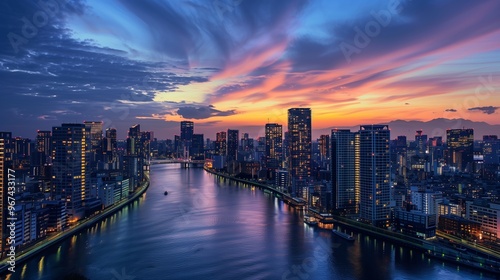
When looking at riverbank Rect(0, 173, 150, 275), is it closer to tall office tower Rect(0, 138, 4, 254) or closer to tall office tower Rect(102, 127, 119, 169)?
tall office tower Rect(0, 138, 4, 254)

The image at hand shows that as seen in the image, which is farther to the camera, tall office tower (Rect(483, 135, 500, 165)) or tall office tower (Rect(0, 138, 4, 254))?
tall office tower (Rect(483, 135, 500, 165))

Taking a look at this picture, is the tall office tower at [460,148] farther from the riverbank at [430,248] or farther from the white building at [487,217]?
the riverbank at [430,248]

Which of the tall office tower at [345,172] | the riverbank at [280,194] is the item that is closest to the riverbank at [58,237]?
the riverbank at [280,194]

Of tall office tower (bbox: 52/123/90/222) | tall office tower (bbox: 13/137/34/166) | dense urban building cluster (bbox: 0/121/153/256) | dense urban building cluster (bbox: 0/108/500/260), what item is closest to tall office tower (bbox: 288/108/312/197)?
dense urban building cluster (bbox: 0/108/500/260)

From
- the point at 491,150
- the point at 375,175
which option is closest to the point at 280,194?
the point at 375,175

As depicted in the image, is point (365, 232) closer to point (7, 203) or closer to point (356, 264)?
point (356, 264)

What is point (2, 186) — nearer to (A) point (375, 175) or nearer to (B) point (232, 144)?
(A) point (375, 175)
